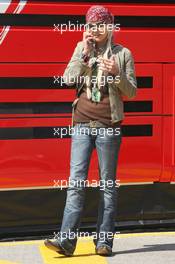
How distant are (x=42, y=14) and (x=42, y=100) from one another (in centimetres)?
64

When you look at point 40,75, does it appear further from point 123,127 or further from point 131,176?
point 131,176

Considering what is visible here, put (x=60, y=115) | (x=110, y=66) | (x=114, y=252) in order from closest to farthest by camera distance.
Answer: (x=110, y=66), (x=114, y=252), (x=60, y=115)

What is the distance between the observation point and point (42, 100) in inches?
175

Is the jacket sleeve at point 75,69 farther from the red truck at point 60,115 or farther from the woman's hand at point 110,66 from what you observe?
the red truck at point 60,115

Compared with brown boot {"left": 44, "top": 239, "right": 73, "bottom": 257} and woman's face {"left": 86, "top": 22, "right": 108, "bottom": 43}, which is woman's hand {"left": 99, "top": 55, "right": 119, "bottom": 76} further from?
brown boot {"left": 44, "top": 239, "right": 73, "bottom": 257}

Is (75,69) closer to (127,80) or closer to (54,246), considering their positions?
(127,80)

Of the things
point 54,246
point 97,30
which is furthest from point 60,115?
point 54,246

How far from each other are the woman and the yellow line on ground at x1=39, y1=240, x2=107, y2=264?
79 mm

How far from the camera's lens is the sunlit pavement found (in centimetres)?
402

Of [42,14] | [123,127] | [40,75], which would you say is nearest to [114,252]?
[123,127]

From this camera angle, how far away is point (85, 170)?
12.9ft

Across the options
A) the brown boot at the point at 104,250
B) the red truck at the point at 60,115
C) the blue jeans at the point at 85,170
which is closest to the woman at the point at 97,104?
the blue jeans at the point at 85,170

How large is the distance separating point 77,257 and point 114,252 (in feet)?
0.98

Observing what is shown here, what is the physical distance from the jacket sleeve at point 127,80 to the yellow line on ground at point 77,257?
113 cm
